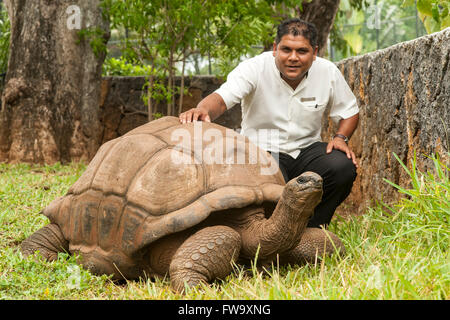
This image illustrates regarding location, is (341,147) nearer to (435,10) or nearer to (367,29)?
(435,10)

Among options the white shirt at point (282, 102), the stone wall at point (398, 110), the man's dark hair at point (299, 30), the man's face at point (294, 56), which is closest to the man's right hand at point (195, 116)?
the white shirt at point (282, 102)

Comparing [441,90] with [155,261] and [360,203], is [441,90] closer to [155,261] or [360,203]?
[360,203]

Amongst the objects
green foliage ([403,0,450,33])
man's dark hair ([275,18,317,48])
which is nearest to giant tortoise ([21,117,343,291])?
man's dark hair ([275,18,317,48])

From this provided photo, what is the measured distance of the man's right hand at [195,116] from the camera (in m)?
3.37

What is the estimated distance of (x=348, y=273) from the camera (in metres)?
2.70

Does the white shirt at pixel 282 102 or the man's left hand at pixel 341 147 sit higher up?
→ the white shirt at pixel 282 102

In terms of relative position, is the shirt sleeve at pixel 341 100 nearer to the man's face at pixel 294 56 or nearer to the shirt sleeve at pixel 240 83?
the man's face at pixel 294 56

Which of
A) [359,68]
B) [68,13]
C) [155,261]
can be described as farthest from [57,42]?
[155,261]

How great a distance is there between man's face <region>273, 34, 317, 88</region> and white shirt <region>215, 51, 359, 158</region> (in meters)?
0.13

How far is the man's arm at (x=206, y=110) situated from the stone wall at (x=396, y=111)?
1.23 metres

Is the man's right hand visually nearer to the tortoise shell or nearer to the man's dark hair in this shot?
the tortoise shell

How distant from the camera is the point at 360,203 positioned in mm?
4707

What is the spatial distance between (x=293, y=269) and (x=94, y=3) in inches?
212

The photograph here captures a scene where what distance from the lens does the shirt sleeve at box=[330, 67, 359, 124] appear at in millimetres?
3996
